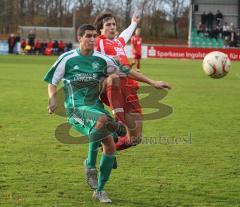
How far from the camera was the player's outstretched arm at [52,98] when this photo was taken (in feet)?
20.4

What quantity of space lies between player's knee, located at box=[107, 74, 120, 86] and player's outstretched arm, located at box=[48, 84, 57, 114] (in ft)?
2.87

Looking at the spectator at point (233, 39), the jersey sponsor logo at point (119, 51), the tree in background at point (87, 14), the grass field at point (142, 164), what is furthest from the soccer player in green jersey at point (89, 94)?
the tree in background at point (87, 14)

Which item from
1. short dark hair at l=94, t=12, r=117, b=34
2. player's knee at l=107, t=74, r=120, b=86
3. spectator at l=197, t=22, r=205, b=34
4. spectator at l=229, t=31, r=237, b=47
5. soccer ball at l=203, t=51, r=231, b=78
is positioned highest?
short dark hair at l=94, t=12, r=117, b=34

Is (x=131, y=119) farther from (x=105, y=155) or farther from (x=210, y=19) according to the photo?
(x=210, y=19)

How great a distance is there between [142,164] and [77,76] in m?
2.18

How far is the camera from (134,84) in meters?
8.17

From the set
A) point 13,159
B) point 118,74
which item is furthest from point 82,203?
point 13,159

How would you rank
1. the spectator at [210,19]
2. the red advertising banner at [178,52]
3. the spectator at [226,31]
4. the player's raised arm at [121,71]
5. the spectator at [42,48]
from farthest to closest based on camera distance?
the spectator at [210,19], the spectator at [42,48], the spectator at [226,31], the red advertising banner at [178,52], the player's raised arm at [121,71]

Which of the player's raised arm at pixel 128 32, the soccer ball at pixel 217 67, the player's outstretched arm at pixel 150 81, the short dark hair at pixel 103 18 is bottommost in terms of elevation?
the soccer ball at pixel 217 67

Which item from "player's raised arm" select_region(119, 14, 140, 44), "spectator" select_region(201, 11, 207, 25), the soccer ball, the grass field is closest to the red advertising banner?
"spectator" select_region(201, 11, 207, 25)

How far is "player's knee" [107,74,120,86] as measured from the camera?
7130 mm

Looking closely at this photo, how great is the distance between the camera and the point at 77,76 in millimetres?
6352

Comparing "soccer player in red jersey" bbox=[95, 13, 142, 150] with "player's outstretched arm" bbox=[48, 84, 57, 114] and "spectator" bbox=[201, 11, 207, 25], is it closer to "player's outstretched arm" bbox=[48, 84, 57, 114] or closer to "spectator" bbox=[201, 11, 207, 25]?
"player's outstretched arm" bbox=[48, 84, 57, 114]

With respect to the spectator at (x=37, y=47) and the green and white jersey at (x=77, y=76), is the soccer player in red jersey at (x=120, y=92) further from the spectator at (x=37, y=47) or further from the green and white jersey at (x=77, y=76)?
the spectator at (x=37, y=47)
